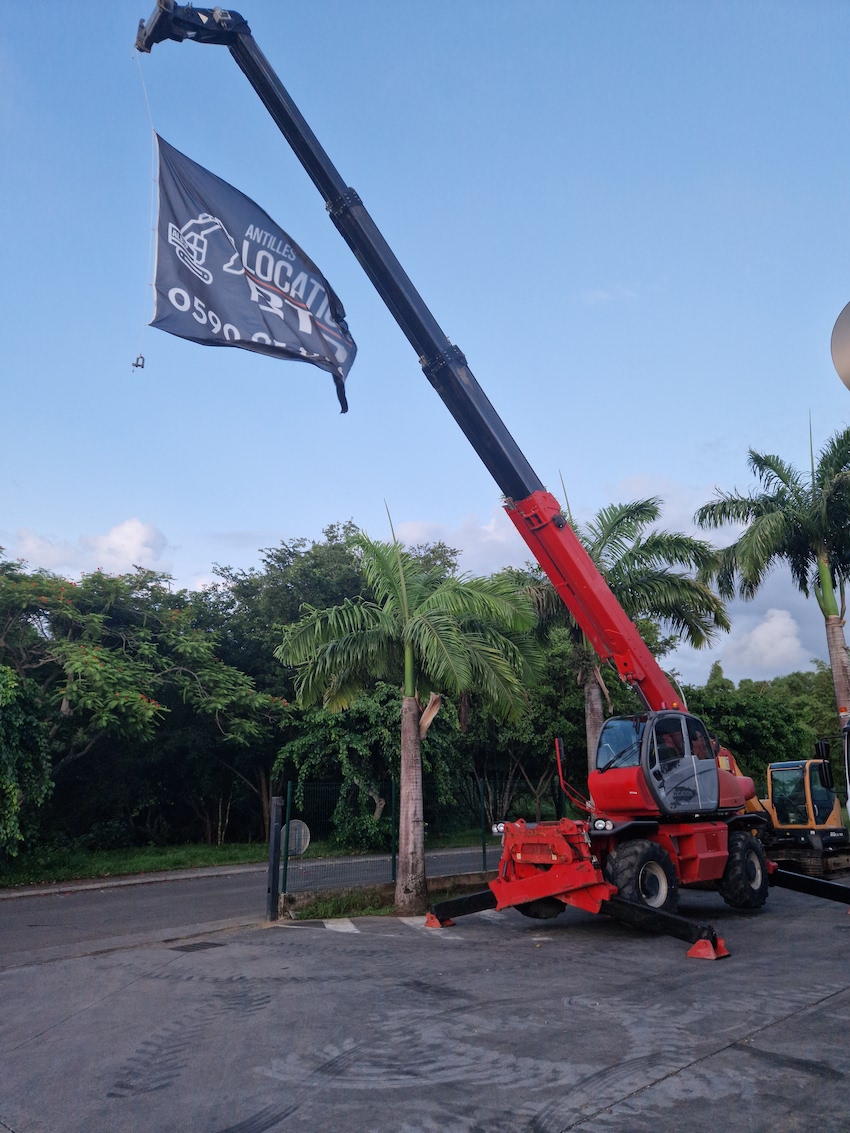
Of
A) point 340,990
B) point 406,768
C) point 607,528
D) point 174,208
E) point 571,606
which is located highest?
point 174,208

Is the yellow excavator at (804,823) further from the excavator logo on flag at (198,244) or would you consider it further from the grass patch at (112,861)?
the grass patch at (112,861)

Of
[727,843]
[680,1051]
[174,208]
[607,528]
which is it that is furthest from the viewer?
[607,528]

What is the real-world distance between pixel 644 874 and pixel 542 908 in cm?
188

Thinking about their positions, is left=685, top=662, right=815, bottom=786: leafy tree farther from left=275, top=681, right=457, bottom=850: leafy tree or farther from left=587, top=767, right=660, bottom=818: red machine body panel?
left=587, top=767, right=660, bottom=818: red machine body panel

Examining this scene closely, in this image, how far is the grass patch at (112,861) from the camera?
19625 mm

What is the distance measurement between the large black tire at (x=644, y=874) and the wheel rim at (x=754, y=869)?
2158 millimetres

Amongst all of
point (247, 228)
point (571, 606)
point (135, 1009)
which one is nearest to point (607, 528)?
point (571, 606)

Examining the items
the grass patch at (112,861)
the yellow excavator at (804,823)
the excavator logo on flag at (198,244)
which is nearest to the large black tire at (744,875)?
the yellow excavator at (804,823)

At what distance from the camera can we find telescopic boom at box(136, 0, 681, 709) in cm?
1068

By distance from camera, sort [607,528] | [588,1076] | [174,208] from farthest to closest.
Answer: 1. [607,528]
2. [174,208]
3. [588,1076]

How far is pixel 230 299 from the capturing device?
30.2ft

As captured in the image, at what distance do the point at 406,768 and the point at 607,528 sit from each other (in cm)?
801

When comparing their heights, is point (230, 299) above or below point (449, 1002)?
above

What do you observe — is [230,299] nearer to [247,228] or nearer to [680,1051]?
[247,228]
